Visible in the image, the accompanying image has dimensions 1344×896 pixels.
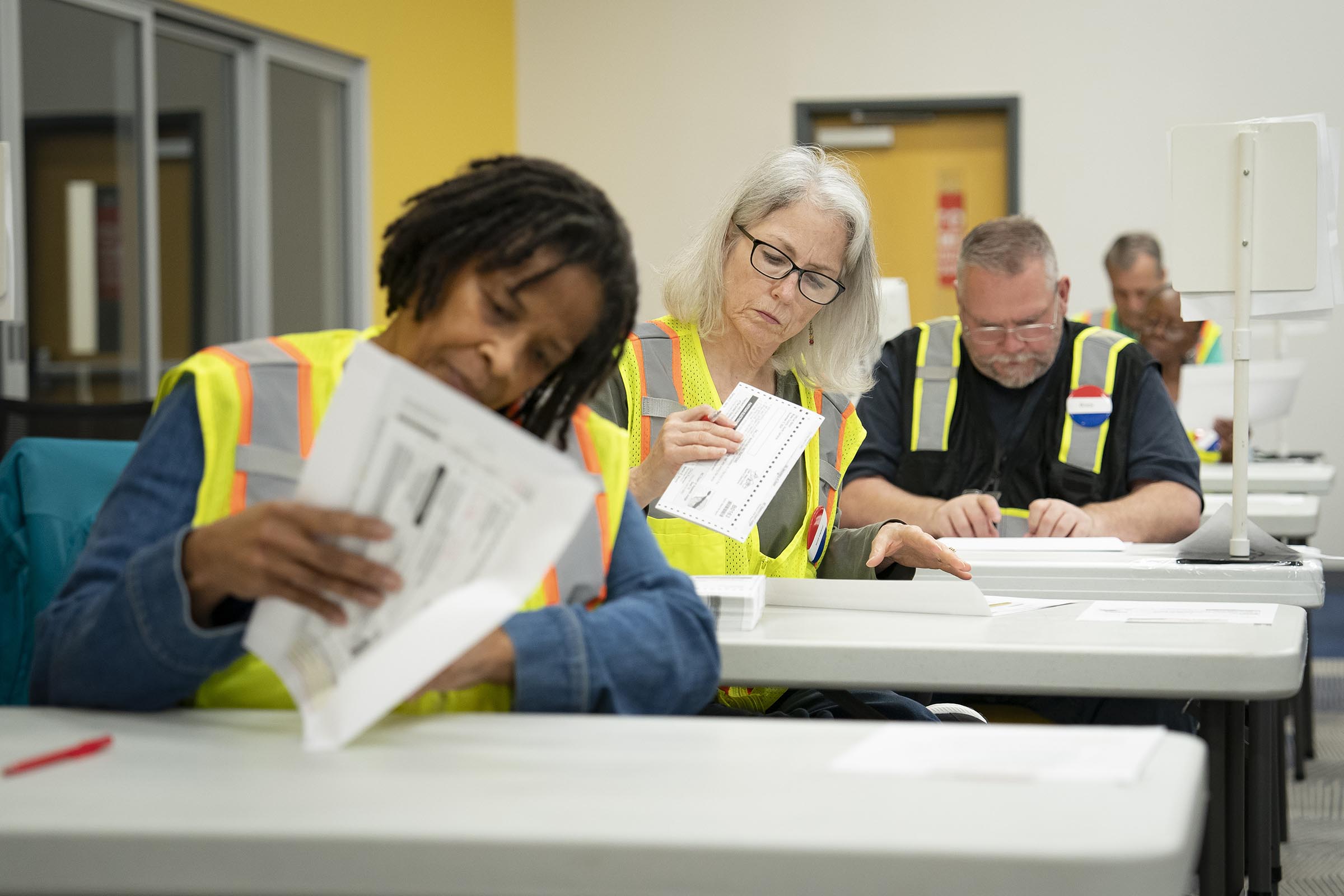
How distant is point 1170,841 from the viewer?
0.73 m

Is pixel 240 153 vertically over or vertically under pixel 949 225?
over

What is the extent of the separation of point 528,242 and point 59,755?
50cm

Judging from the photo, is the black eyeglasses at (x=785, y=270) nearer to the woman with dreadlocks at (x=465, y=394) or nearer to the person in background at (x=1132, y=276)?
the woman with dreadlocks at (x=465, y=394)

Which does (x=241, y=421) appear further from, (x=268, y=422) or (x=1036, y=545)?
(x=1036, y=545)

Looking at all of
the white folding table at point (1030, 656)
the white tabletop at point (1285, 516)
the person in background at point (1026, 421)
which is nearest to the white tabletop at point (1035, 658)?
the white folding table at point (1030, 656)

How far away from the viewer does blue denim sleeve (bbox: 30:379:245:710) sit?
985mm

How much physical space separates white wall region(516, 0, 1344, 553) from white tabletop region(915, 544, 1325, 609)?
4689mm

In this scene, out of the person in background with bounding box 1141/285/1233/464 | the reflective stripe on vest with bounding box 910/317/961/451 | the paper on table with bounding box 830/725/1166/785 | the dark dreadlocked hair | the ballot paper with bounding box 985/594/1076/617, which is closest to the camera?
the paper on table with bounding box 830/725/1166/785

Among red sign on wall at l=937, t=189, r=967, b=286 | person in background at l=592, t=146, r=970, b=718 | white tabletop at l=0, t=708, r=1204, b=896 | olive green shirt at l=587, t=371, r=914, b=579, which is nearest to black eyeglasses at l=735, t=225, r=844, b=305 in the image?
person in background at l=592, t=146, r=970, b=718

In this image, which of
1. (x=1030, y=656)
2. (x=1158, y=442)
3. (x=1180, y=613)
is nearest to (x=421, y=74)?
(x=1158, y=442)

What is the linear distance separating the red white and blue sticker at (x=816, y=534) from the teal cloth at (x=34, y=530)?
3.41 feet

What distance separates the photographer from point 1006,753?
0.93m

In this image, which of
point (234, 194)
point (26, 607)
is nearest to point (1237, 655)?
point (26, 607)

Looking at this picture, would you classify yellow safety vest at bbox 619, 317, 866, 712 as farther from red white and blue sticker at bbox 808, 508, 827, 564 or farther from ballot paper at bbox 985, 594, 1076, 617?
ballot paper at bbox 985, 594, 1076, 617
